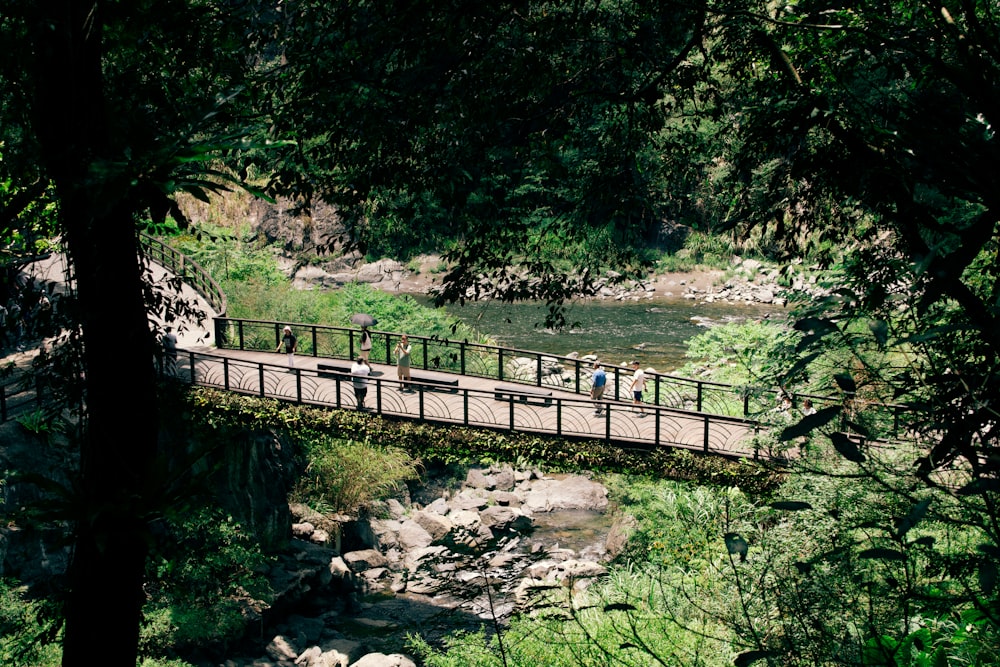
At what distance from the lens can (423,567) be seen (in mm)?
18359

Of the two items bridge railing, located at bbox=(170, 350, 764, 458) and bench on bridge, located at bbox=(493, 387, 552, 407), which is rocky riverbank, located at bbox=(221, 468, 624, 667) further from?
bench on bridge, located at bbox=(493, 387, 552, 407)

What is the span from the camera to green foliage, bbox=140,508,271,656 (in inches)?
547

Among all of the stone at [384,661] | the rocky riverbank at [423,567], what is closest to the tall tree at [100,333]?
the rocky riverbank at [423,567]

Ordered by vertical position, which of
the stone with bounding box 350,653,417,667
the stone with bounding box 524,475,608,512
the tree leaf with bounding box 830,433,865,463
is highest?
the tree leaf with bounding box 830,433,865,463

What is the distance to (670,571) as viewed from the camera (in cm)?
1412

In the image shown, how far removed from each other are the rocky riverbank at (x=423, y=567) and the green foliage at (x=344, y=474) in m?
0.57

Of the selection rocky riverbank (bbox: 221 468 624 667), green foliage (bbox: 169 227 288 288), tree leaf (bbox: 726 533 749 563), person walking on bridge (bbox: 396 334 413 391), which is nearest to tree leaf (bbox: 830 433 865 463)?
tree leaf (bbox: 726 533 749 563)

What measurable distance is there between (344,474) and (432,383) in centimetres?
392

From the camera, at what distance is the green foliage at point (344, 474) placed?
65.4 ft

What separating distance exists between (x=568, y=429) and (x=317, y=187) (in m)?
9.32

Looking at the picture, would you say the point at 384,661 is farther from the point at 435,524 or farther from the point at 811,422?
the point at 811,422

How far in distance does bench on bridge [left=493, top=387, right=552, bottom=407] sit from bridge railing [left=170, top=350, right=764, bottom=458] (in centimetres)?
2

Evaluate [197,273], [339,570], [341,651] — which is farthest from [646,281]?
[341,651]

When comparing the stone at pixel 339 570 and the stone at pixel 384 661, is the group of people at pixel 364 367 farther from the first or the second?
the stone at pixel 384 661
